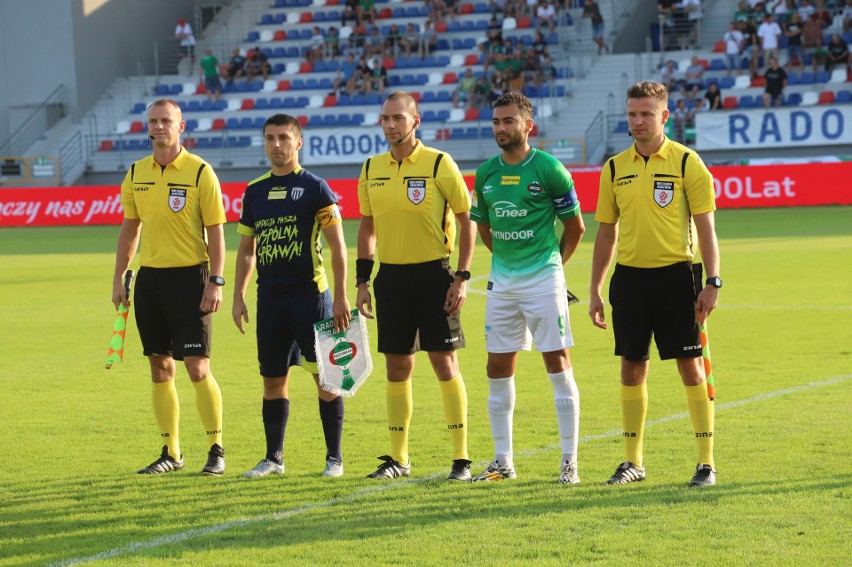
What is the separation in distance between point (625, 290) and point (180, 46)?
130ft

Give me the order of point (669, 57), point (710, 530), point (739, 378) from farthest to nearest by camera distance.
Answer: point (669, 57), point (739, 378), point (710, 530)

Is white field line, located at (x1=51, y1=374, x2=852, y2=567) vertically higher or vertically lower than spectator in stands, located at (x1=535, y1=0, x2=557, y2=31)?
lower

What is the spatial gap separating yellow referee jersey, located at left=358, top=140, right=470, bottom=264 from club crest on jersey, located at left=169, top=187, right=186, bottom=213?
105 cm

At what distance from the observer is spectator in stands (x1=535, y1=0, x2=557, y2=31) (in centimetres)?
3859

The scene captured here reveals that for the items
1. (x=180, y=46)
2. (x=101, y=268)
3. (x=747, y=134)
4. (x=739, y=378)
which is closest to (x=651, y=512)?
(x=739, y=378)

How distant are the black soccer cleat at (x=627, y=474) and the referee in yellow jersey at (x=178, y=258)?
87.3 inches

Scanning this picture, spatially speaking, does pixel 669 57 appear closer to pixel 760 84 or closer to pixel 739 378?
pixel 760 84

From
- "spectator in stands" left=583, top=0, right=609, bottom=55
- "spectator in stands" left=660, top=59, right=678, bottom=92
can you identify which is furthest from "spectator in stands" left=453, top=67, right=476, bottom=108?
"spectator in stands" left=660, top=59, right=678, bottom=92

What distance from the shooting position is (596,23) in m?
38.3

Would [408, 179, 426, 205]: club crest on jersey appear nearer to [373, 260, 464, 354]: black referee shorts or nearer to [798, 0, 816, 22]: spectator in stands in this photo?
[373, 260, 464, 354]: black referee shorts

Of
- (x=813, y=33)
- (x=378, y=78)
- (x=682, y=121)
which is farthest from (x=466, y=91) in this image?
(x=813, y=33)

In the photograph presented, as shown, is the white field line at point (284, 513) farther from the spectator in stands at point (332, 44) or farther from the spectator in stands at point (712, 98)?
the spectator in stands at point (332, 44)

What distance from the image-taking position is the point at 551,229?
673cm

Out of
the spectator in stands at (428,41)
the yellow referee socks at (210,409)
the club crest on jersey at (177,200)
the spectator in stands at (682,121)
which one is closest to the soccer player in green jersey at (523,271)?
the yellow referee socks at (210,409)
